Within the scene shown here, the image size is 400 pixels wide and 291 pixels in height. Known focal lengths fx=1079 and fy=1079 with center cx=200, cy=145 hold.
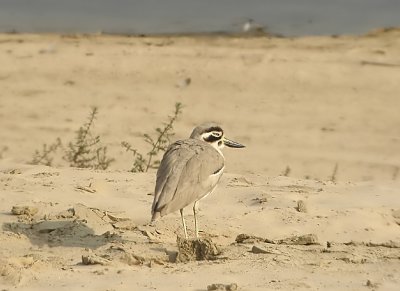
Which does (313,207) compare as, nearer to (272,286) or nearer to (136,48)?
(272,286)

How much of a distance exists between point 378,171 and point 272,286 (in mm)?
5925

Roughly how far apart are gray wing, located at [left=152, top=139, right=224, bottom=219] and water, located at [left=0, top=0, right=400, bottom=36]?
9.73 meters

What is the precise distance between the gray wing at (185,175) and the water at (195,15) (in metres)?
9.73

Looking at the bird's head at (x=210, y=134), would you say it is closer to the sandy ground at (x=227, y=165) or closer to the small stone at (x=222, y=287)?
the sandy ground at (x=227, y=165)

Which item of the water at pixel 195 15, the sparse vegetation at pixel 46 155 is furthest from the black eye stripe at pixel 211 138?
the water at pixel 195 15

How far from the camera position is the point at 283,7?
18.8 m

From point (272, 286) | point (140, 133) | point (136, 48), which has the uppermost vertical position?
point (136, 48)

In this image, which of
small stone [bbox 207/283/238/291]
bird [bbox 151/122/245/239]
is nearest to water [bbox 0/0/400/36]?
bird [bbox 151/122/245/239]

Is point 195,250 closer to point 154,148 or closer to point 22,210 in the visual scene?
point 22,210

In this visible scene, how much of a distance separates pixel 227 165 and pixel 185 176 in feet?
14.5

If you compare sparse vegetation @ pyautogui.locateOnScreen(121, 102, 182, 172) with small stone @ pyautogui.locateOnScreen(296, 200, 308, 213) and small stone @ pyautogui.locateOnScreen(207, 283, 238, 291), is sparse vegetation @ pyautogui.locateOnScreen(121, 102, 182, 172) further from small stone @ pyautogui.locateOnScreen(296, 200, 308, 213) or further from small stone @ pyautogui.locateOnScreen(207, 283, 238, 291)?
small stone @ pyautogui.locateOnScreen(207, 283, 238, 291)

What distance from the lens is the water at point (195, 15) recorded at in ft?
57.5

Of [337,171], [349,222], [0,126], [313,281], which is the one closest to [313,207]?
[349,222]

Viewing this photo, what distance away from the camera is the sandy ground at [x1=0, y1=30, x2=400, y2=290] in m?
6.52
